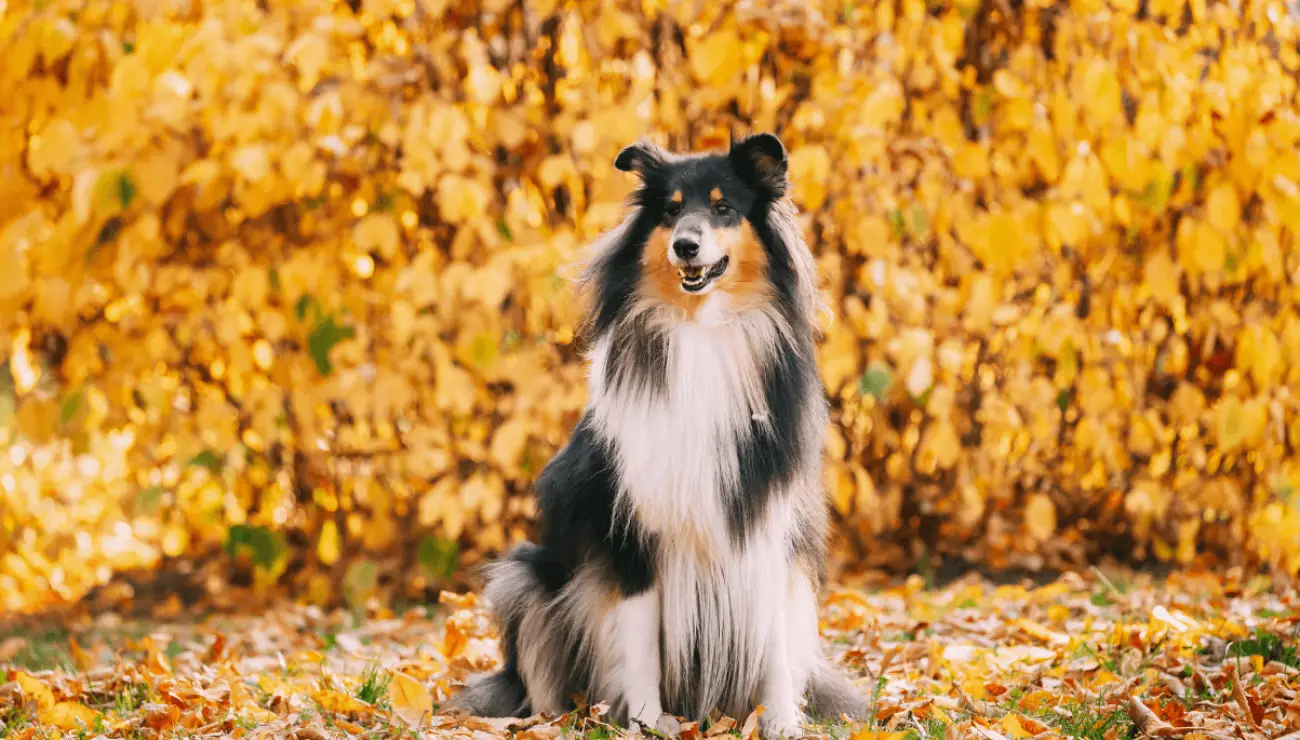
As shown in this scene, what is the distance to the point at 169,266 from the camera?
5332 millimetres

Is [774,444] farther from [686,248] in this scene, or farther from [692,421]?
[686,248]

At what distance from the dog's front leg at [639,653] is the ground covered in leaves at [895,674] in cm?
9

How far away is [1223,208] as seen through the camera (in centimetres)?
516

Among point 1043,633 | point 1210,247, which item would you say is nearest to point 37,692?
point 1043,633

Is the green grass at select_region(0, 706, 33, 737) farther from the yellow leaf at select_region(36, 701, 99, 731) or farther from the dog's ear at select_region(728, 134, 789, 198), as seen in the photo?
the dog's ear at select_region(728, 134, 789, 198)

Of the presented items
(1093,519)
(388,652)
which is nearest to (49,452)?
(388,652)

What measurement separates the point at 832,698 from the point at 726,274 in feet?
3.93

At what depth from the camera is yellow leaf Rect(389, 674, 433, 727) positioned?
3152 millimetres

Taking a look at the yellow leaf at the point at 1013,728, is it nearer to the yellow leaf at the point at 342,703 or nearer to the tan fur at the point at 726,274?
the tan fur at the point at 726,274

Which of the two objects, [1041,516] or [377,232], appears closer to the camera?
[377,232]

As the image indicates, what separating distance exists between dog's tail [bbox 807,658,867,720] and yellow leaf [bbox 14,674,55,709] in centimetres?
207

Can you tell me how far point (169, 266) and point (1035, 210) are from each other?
12.3 feet

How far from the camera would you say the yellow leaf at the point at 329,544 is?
5.82m

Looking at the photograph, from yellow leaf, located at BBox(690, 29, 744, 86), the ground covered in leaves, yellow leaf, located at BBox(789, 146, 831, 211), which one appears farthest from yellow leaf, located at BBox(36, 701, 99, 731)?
yellow leaf, located at BBox(690, 29, 744, 86)
